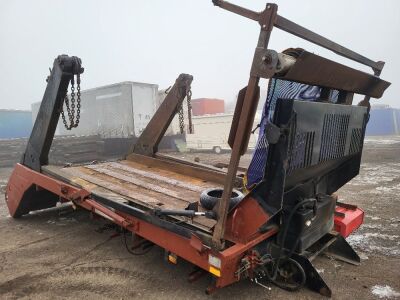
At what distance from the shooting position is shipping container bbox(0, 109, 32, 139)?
79.4ft

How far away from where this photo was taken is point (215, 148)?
55.3 ft

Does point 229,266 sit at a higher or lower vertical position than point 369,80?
lower

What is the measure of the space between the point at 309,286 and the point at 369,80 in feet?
6.89

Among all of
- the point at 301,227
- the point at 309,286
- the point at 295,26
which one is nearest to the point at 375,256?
the point at 309,286

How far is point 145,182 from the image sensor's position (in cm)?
468

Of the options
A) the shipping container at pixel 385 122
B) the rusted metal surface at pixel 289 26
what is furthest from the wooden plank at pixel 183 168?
the shipping container at pixel 385 122

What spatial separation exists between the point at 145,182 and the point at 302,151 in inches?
95.3

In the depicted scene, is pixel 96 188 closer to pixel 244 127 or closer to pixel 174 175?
pixel 174 175

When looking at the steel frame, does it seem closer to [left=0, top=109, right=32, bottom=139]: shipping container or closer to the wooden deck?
the wooden deck

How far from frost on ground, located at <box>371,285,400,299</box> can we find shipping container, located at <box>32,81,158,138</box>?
39.3 ft

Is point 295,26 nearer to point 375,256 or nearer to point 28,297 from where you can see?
point 375,256

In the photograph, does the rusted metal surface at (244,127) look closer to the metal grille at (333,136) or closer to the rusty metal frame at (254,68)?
the rusty metal frame at (254,68)

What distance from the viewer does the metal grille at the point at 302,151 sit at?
9.13ft

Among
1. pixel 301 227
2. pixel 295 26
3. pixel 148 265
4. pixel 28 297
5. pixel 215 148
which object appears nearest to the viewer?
pixel 295 26
